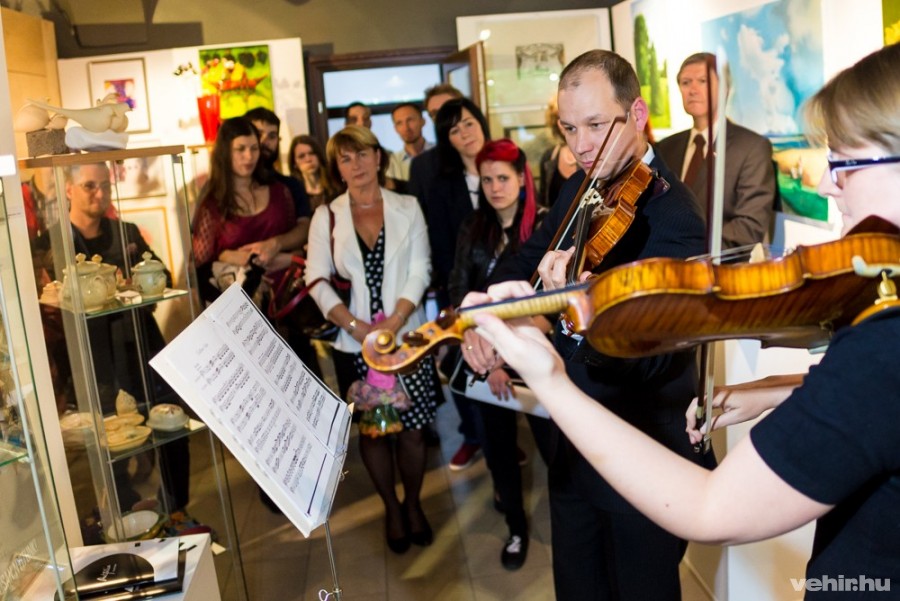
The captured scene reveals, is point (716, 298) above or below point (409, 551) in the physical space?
above

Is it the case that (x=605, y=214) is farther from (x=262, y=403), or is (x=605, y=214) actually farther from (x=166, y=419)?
(x=166, y=419)

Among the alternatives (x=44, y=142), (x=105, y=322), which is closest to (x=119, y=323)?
(x=105, y=322)

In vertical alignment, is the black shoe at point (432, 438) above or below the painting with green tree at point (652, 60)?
below

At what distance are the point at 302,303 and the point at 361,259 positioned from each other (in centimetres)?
37

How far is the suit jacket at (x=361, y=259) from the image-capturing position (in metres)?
3.70

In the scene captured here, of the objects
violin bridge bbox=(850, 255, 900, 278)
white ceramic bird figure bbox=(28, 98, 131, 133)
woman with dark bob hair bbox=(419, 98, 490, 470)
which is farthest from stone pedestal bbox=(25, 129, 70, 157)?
violin bridge bbox=(850, 255, 900, 278)

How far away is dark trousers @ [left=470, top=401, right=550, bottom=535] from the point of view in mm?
3621

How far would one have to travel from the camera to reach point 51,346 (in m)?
2.47

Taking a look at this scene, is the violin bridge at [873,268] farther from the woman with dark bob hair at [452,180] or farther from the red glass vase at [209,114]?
the red glass vase at [209,114]

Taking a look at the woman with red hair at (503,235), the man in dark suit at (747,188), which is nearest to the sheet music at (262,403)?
the woman with red hair at (503,235)

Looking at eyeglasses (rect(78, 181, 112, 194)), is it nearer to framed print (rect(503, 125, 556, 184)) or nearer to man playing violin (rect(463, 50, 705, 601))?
man playing violin (rect(463, 50, 705, 601))

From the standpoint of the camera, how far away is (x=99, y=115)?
262 cm

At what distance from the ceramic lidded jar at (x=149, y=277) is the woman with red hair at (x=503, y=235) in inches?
46.0

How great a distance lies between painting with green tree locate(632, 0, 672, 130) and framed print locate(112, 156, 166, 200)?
3.66 metres
